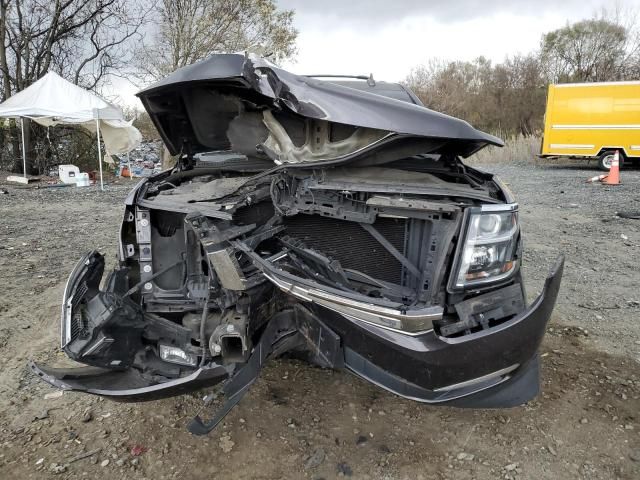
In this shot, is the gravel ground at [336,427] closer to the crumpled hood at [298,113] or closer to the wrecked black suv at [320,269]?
the wrecked black suv at [320,269]

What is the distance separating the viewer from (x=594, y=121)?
14188mm

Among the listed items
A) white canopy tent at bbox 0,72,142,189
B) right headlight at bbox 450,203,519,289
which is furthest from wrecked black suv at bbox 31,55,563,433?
white canopy tent at bbox 0,72,142,189

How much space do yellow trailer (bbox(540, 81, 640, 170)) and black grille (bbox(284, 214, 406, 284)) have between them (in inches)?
578

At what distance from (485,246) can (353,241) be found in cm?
67

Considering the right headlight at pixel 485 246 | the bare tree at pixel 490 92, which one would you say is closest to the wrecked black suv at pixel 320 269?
the right headlight at pixel 485 246

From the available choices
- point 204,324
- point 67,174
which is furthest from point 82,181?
point 204,324

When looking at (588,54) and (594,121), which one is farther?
(588,54)

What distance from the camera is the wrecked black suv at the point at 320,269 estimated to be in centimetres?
189

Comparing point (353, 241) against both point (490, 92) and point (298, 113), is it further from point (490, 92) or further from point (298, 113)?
point (490, 92)

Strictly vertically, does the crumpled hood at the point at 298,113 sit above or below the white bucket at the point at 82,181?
above

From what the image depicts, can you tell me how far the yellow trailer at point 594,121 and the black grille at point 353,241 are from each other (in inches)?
578

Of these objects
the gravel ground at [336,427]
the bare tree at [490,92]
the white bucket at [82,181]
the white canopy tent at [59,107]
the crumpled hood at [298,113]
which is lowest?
the gravel ground at [336,427]

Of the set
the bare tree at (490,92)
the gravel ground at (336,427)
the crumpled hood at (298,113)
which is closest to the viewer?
the crumpled hood at (298,113)

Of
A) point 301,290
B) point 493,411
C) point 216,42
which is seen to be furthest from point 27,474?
point 216,42
